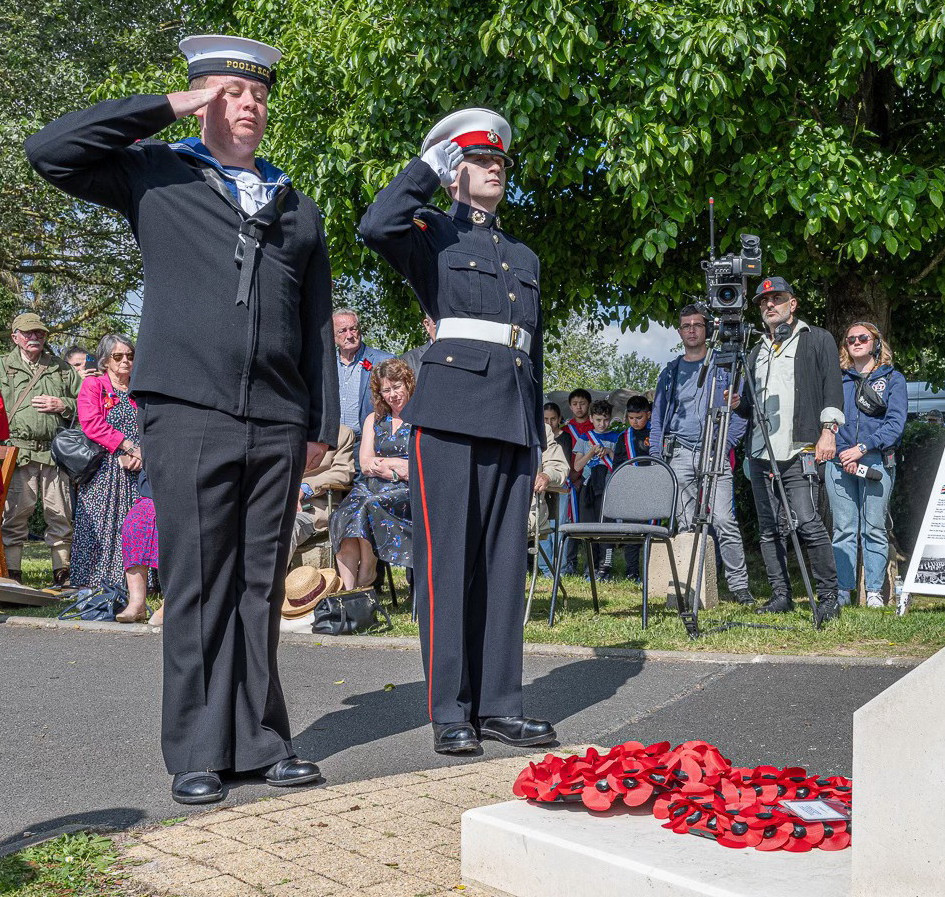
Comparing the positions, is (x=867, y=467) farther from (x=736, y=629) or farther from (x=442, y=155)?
(x=442, y=155)

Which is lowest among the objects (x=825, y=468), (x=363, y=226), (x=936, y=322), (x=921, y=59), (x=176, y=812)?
(x=176, y=812)

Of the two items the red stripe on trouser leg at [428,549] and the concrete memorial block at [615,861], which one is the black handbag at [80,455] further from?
the concrete memorial block at [615,861]

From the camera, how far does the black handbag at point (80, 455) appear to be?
9492mm

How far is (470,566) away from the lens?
469cm

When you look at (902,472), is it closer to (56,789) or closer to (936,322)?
(936,322)

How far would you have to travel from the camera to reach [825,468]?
9.00m

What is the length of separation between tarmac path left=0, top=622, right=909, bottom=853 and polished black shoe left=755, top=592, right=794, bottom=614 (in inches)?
85.0

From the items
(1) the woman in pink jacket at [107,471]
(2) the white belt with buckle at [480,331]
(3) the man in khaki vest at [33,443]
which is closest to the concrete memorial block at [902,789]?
(2) the white belt with buckle at [480,331]

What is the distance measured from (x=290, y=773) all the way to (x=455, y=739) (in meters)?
0.68

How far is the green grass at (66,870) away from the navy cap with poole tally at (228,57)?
8.01 feet

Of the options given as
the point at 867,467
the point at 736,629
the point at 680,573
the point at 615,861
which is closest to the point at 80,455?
the point at 680,573

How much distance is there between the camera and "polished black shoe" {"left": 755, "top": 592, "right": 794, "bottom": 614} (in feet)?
27.0

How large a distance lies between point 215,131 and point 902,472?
9761mm

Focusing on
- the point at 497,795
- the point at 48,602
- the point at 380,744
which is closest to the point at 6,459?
the point at 48,602
